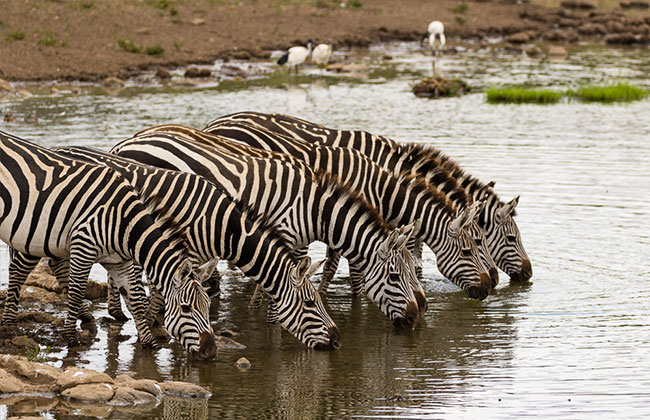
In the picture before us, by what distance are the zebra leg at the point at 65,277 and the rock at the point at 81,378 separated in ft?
6.38

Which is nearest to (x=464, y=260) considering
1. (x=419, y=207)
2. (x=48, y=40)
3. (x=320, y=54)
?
(x=419, y=207)

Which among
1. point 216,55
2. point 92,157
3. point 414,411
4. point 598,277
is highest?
point 216,55

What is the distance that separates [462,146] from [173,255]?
10.9 meters

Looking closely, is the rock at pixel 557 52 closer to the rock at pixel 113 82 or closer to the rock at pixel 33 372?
the rock at pixel 113 82

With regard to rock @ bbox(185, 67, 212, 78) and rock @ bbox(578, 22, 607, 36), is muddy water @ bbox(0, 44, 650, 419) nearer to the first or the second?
rock @ bbox(185, 67, 212, 78)

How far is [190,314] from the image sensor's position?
29.1ft

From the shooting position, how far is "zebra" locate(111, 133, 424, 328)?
10.2 m

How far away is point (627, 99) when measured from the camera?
2538cm

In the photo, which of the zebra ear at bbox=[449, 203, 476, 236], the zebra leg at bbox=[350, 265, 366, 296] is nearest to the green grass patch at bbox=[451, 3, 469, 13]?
the zebra leg at bbox=[350, 265, 366, 296]

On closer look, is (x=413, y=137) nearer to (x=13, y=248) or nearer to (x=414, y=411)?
(x=13, y=248)

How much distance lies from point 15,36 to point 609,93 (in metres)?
16.0

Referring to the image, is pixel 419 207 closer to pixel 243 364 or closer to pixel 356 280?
pixel 356 280

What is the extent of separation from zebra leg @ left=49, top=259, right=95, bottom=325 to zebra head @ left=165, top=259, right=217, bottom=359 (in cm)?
160

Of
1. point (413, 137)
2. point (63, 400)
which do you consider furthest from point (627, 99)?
point (63, 400)
